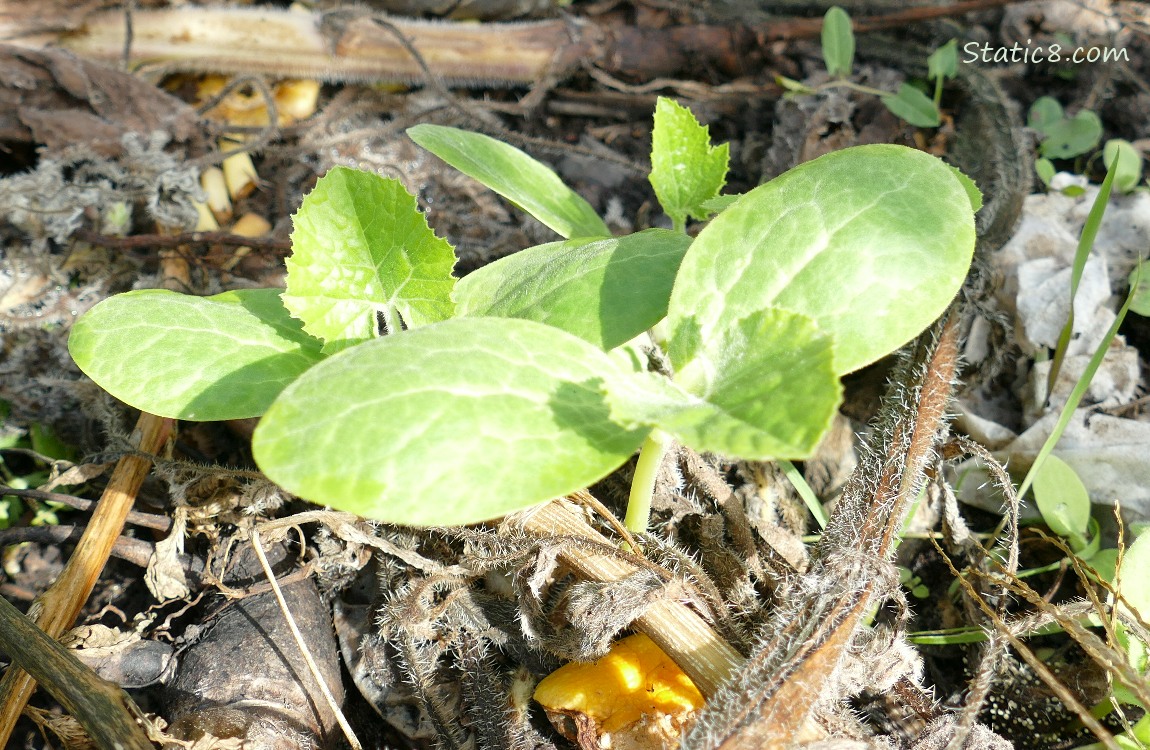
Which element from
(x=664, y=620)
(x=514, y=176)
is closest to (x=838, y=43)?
(x=514, y=176)

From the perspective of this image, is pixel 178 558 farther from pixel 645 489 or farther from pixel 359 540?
pixel 645 489

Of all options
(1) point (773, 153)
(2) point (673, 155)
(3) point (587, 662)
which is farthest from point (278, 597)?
(1) point (773, 153)

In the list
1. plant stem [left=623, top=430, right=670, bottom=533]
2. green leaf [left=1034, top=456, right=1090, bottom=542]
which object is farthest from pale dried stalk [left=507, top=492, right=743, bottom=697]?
Result: green leaf [left=1034, top=456, right=1090, bottom=542]

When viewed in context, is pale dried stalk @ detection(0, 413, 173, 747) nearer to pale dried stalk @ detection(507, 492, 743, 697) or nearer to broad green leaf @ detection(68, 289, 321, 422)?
broad green leaf @ detection(68, 289, 321, 422)

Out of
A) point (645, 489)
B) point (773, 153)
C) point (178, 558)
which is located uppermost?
point (773, 153)

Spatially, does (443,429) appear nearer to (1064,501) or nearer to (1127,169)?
(1064,501)

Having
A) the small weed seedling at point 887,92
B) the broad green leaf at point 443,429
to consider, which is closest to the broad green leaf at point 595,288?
the broad green leaf at point 443,429
